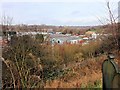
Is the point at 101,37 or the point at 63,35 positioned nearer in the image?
the point at 63,35

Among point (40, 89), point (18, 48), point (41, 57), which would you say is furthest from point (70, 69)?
point (40, 89)

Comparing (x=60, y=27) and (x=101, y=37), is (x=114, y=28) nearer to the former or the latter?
(x=101, y=37)

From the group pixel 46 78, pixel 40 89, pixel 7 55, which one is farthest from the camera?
pixel 46 78

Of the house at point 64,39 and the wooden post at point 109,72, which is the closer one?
the wooden post at point 109,72

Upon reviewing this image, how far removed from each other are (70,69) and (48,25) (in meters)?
1.52

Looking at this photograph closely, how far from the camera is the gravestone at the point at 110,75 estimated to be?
6.03 feet

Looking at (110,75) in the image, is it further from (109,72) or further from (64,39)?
(64,39)

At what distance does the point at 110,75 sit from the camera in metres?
1.91

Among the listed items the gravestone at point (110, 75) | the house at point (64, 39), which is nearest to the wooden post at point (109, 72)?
the gravestone at point (110, 75)

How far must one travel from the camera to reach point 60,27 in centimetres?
762

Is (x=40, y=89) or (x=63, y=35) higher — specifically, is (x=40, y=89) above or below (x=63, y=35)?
below

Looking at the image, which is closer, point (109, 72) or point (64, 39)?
point (109, 72)

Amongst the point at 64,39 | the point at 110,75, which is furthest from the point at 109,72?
the point at 64,39

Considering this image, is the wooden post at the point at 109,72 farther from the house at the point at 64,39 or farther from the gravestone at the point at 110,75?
the house at the point at 64,39
